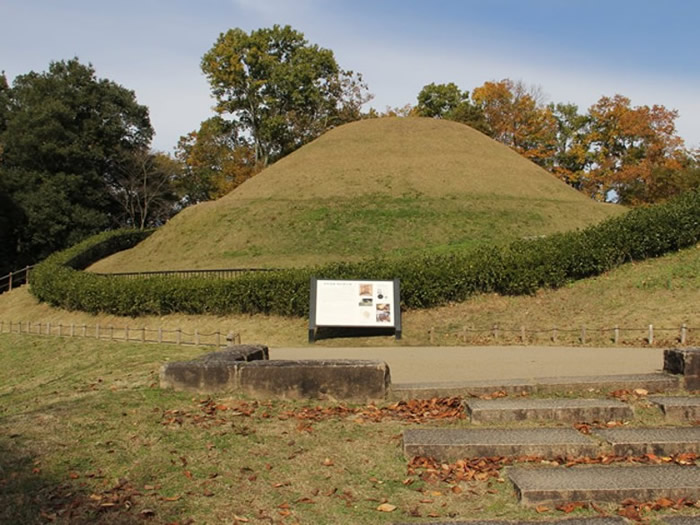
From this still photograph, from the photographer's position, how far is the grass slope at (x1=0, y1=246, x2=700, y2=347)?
47.2 ft

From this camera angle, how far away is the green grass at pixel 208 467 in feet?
13.0

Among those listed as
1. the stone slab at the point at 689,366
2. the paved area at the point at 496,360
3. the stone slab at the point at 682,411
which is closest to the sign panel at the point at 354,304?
the paved area at the point at 496,360

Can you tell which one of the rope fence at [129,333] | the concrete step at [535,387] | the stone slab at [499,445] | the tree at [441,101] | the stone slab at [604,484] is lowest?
the rope fence at [129,333]

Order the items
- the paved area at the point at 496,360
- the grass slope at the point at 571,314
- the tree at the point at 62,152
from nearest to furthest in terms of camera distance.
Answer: the paved area at the point at 496,360
the grass slope at the point at 571,314
the tree at the point at 62,152

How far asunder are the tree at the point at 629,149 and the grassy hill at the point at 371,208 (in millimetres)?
8891

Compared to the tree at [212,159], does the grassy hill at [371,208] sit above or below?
below

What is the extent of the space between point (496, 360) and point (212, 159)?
49.0 m

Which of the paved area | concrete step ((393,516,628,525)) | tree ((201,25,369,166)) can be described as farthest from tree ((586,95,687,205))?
concrete step ((393,516,628,525))

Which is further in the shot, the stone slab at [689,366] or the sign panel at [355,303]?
the sign panel at [355,303]

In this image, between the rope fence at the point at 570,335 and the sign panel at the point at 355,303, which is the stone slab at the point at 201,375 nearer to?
the sign panel at the point at 355,303

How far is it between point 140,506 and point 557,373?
683 centimetres

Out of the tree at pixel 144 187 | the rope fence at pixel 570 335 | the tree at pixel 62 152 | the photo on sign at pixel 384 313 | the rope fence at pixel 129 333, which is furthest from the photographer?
the tree at pixel 144 187

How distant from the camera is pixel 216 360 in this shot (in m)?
7.20

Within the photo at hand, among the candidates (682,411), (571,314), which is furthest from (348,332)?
(682,411)
